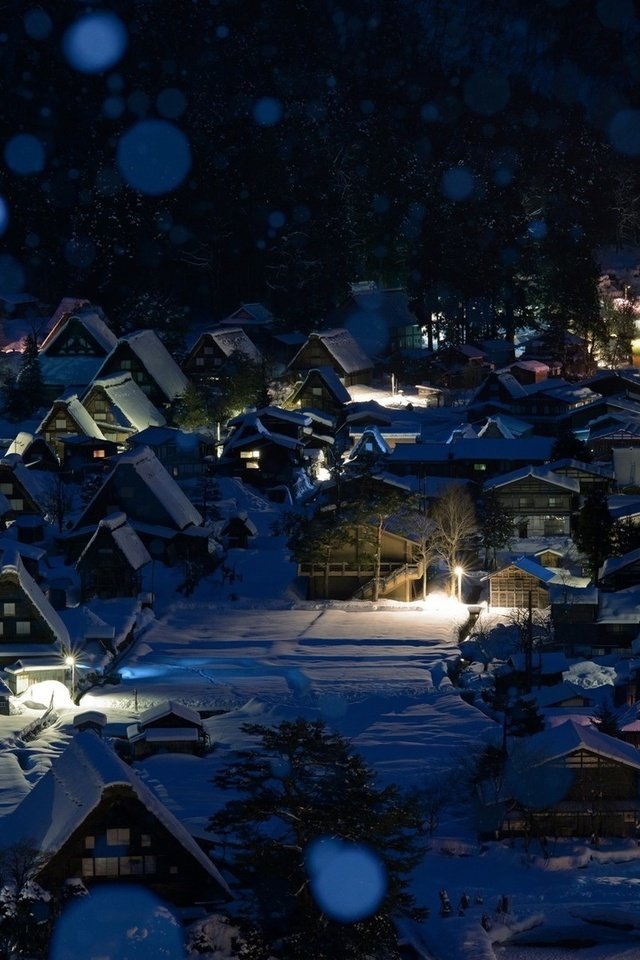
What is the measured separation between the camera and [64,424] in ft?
127

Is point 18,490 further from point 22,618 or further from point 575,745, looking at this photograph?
point 575,745

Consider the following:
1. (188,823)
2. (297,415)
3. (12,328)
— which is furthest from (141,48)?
(188,823)

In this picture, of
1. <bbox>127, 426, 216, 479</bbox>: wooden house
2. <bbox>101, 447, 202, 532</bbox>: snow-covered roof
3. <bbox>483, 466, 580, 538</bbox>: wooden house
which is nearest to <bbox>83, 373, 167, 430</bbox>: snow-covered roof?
<bbox>127, 426, 216, 479</bbox>: wooden house

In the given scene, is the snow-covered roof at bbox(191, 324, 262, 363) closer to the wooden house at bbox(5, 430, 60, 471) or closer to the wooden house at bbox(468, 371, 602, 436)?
the wooden house at bbox(468, 371, 602, 436)

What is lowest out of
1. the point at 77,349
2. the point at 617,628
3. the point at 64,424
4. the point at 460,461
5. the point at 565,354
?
the point at 617,628

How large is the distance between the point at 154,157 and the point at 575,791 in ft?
111

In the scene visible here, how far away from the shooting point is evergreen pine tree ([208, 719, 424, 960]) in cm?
1736

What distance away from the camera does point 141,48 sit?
53969 mm

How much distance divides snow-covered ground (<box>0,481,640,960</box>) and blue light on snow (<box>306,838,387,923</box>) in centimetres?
113

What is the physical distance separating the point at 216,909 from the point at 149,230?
34.3 m

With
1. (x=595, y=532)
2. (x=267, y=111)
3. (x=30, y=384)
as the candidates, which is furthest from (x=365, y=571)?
(x=267, y=111)

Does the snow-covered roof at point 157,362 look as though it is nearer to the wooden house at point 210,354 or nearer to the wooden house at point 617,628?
the wooden house at point 210,354

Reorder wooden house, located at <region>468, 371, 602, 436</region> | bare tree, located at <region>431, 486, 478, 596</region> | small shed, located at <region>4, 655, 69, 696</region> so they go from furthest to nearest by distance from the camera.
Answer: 1. wooden house, located at <region>468, 371, 602, 436</region>
2. bare tree, located at <region>431, 486, 478, 596</region>
3. small shed, located at <region>4, 655, 69, 696</region>

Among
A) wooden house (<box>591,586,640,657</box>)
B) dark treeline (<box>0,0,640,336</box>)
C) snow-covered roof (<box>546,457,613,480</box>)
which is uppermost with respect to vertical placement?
dark treeline (<box>0,0,640,336</box>)
